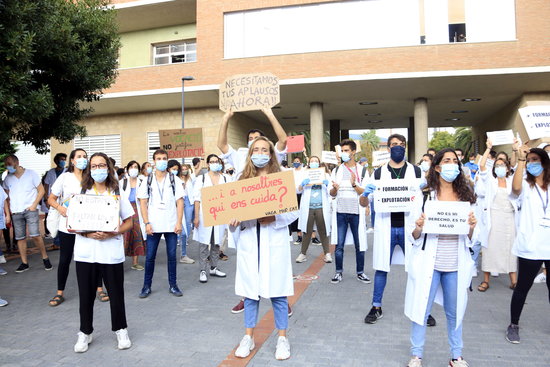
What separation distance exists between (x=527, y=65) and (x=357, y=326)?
1591cm

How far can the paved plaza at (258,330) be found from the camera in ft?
12.8

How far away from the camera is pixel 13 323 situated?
5.00 m

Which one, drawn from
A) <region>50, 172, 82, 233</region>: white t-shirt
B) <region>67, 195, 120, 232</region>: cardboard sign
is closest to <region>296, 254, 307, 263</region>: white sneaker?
<region>50, 172, 82, 233</region>: white t-shirt

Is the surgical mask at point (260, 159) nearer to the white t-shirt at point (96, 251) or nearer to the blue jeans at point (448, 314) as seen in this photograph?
the white t-shirt at point (96, 251)

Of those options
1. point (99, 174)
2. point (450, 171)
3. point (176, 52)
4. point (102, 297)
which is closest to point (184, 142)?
point (102, 297)

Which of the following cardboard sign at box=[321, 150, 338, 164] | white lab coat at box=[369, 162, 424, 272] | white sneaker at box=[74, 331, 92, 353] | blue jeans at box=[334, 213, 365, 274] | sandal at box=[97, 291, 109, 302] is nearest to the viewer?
white sneaker at box=[74, 331, 92, 353]

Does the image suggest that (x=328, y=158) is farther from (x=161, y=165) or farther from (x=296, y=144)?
(x=161, y=165)

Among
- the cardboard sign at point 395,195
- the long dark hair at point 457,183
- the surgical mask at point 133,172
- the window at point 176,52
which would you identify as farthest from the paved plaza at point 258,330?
the window at point 176,52

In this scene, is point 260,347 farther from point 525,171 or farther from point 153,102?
point 153,102

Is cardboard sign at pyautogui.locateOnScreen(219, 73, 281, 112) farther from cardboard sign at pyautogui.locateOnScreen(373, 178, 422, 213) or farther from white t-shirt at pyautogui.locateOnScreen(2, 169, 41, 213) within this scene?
white t-shirt at pyautogui.locateOnScreen(2, 169, 41, 213)

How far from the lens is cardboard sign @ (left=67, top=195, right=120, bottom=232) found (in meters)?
4.04

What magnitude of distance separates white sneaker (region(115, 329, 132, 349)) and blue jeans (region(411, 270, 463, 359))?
2673 millimetres

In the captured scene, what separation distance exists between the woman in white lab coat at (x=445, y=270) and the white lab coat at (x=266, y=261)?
1099mm

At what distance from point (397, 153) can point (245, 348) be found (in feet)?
8.56
